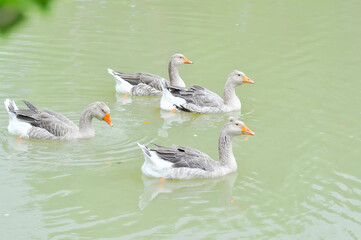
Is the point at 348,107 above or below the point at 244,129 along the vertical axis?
below

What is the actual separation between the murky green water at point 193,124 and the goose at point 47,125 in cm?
16

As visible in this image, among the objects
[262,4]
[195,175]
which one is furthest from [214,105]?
[262,4]

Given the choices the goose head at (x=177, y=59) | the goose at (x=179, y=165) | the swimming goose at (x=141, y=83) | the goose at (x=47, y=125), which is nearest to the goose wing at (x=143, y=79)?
the swimming goose at (x=141, y=83)

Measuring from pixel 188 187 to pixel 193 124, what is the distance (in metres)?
3.18

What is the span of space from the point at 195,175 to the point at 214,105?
12.3ft

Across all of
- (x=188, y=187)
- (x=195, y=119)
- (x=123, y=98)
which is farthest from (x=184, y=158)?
(x=123, y=98)

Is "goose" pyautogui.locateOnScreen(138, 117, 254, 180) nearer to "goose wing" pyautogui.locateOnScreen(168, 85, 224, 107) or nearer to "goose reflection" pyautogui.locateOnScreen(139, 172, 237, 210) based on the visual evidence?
"goose reflection" pyautogui.locateOnScreen(139, 172, 237, 210)

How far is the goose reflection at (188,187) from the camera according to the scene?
26.5 feet

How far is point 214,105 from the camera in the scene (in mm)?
12047

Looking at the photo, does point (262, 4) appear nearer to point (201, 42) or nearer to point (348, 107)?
point (201, 42)

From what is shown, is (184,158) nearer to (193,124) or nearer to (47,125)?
(47,125)

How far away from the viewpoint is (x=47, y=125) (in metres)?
9.71

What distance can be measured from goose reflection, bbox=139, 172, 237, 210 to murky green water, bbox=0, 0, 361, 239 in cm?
3

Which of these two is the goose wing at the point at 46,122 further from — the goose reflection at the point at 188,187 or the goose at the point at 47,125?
the goose reflection at the point at 188,187
